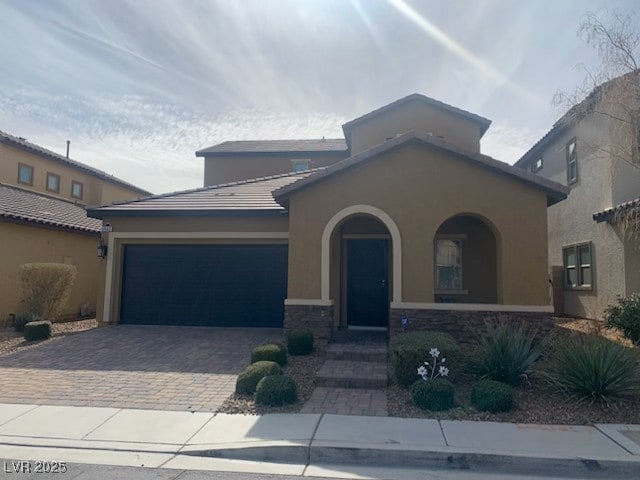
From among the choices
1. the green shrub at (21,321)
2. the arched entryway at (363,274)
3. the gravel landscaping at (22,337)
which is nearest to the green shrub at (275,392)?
the arched entryway at (363,274)

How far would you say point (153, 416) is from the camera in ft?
20.1

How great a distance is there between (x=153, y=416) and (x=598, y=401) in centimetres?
638

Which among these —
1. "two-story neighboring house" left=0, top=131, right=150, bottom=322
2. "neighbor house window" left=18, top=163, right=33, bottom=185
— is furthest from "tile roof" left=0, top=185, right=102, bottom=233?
"neighbor house window" left=18, top=163, right=33, bottom=185

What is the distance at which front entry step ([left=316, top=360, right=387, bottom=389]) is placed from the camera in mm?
7453

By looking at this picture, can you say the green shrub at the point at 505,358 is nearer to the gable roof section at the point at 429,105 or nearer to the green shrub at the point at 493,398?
the green shrub at the point at 493,398

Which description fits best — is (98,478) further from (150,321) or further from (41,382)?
(150,321)

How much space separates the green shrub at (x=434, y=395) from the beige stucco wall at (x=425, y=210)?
3.35 metres

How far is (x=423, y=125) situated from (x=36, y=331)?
45.5ft

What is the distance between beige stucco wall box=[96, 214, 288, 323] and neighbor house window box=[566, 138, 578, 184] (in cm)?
1065

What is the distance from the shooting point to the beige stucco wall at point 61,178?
19.4 metres

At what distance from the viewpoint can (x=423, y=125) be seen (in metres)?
16.2

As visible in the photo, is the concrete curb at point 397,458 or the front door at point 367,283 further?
the front door at point 367,283

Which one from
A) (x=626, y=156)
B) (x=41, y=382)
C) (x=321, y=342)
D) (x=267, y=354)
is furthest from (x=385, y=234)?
(x=41, y=382)

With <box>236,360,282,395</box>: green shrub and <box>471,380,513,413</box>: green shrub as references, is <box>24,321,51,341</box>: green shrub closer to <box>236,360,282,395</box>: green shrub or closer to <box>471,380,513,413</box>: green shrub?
<box>236,360,282,395</box>: green shrub
